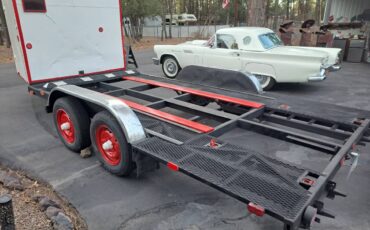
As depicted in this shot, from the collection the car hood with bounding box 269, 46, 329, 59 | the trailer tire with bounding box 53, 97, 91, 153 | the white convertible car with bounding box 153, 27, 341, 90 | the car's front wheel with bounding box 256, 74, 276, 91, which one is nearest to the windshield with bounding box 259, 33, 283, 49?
the white convertible car with bounding box 153, 27, 341, 90

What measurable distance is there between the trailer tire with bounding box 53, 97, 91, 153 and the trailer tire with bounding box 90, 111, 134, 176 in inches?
12.4

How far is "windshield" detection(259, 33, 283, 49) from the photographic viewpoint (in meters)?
8.05

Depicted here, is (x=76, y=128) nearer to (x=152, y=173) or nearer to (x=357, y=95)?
(x=152, y=173)

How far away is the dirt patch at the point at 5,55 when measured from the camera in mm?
13539

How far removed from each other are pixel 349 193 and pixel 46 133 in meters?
4.64

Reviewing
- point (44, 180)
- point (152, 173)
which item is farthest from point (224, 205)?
point (44, 180)

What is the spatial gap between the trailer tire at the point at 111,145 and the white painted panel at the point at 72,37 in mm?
2372

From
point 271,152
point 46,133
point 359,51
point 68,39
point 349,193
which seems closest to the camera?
point 349,193

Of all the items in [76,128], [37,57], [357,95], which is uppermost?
[37,57]

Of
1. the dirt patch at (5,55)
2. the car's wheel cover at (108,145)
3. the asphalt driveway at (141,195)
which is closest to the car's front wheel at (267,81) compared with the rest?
the asphalt driveway at (141,195)

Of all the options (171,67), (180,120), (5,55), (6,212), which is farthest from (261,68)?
(5,55)

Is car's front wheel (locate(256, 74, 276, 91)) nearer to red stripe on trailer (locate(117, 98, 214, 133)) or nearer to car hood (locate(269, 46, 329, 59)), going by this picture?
car hood (locate(269, 46, 329, 59))

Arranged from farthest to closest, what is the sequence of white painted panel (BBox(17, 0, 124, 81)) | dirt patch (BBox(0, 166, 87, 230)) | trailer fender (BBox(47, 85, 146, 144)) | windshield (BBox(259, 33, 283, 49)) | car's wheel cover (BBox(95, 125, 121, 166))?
windshield (BBox(259, 33, 283, 49)), white painted panel (BBox(17, 0, 124, 81)), car's wheel cover (BBox(95, 125, 121, 166)), trailer fender (BBox(47, 85, 146, 144)), dirt patch (BBox(0, 166, 87, 230))

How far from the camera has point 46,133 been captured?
498 centimetres
